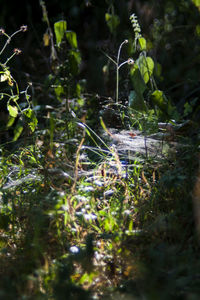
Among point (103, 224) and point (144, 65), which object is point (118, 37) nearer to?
point (144, 65)

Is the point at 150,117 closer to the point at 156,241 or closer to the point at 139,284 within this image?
the point at 156,241

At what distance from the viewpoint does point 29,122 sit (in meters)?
2.22

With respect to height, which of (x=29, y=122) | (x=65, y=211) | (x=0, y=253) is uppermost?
(x=29, y=122)

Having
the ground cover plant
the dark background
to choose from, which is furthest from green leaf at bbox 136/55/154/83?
the dark background

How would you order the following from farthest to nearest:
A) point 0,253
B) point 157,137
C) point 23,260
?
1. point 157,137
2. point 0,253
3. point 23,260

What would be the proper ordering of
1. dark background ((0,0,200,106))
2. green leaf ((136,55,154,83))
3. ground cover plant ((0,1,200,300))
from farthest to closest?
1. dark background ((0,0,200,106))
2. green leaf ((136,55,154,83))
3. ground cover plant ((0,1,200,300))

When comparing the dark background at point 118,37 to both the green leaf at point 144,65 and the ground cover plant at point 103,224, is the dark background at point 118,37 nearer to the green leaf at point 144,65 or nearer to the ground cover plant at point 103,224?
the green leaf at point 144,65

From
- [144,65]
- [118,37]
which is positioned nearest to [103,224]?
[144,65]

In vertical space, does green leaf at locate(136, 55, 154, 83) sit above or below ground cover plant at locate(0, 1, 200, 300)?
above

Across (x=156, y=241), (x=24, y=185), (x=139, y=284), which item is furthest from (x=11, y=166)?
(x=139, y=284)

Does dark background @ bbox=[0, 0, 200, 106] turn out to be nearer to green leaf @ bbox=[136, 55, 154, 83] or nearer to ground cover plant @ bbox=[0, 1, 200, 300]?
green leaf @ bbox=[136, 55, 154, 83]

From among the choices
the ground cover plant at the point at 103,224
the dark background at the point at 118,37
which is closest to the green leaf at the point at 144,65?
the ground cover plant at the point at 103,224

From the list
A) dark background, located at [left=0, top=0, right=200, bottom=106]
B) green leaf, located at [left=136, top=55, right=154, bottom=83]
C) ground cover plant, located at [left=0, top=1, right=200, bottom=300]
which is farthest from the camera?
dark background, located at [left=0, top=0, right=200, bottom=106]

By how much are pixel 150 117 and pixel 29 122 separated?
0.81m
